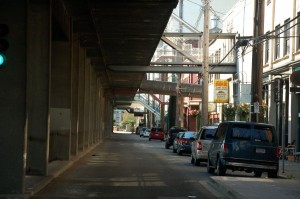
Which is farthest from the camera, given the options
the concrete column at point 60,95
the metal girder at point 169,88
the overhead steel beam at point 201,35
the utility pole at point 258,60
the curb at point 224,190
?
the metal girder at point 169,88

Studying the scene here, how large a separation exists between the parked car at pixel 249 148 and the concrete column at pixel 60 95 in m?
8.38

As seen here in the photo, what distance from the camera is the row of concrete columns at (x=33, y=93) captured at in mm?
13359

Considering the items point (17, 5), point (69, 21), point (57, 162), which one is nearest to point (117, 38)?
point (69, 21)

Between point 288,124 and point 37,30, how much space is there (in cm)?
1946

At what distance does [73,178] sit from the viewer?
19.4m

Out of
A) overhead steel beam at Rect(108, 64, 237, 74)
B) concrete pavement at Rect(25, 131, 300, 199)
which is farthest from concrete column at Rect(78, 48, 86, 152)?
concrete pavement at Rect(25, 131, 300, 199)

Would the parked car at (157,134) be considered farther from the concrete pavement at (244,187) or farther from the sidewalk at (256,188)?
the sidewalk at (256,188)

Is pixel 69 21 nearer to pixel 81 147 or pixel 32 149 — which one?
pixel 32 149

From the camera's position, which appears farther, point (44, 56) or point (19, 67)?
→ point (44, 56)

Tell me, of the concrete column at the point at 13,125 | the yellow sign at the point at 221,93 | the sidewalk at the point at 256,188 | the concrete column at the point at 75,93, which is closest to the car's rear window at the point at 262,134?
the sidewalk at the point at 256,188

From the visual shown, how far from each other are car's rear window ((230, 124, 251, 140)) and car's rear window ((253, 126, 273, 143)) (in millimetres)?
245

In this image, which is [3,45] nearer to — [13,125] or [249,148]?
[13,125]

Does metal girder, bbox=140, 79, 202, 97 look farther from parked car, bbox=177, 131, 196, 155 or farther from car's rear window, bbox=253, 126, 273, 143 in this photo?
car's rear window, bbox=253, 126, 273, 143

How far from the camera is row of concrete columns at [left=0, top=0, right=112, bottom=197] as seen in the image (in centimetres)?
1336
